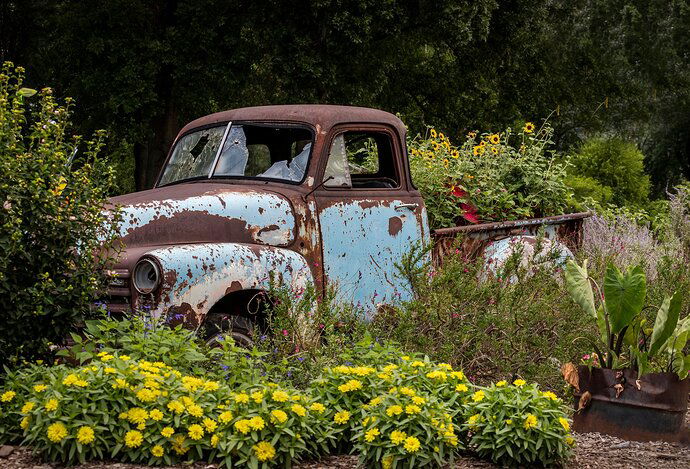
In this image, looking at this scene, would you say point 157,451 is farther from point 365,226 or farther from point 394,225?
point 394,225

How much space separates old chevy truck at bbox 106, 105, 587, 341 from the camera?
223 inches

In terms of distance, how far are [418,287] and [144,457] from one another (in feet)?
8.68

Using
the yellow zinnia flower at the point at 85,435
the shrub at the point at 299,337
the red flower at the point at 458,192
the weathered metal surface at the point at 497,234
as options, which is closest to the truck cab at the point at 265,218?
the shrub at the point at 299,337

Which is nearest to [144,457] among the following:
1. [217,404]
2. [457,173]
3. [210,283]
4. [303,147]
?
[217,404]

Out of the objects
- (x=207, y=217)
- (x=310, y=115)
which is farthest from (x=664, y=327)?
(x=310, y=115)

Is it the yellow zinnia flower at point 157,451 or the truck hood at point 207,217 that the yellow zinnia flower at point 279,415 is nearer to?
the yellow zinnia flower at point 157,451

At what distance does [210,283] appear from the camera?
18.7 ft

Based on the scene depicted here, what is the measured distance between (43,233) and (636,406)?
3.23 metres

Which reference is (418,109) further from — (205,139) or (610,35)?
(205,139)

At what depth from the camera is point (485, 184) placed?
8.87 m

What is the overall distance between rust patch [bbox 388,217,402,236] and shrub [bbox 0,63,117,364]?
8.41 feet

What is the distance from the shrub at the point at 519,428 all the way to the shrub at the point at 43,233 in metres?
2.04

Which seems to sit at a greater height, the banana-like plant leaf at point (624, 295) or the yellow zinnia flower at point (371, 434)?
the banana-like plant leaf at point (624, 295)

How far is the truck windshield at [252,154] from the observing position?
22.6ft
